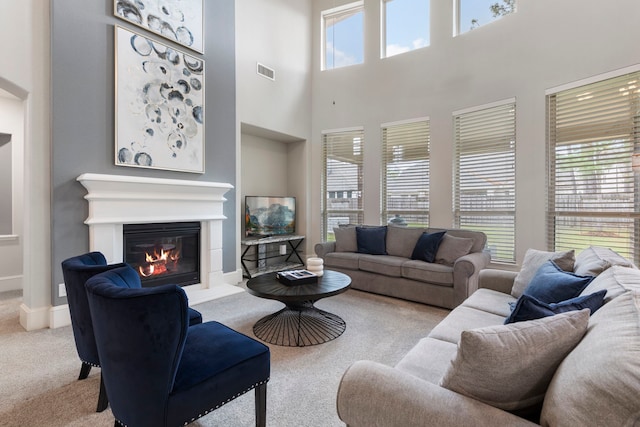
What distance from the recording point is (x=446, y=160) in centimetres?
484

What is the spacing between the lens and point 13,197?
14.6 feet

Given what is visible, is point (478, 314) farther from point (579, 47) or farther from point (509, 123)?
point (579, 47)

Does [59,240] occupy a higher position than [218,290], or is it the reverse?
[59,240]

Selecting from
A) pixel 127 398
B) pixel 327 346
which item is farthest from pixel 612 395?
pixel 327 346

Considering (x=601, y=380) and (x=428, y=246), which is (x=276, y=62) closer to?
(x=428, y=246)

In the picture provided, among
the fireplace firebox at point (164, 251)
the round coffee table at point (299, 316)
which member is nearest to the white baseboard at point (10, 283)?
the fireplace firebox at point (164, 251)

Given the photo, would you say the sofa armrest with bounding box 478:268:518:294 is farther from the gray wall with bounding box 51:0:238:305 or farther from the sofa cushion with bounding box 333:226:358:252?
the gray wall with bounding box 51:0:238:305

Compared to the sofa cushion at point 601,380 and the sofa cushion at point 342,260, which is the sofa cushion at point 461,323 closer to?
the sofa cushion at point 601,380

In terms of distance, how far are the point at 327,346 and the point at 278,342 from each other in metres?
0.44

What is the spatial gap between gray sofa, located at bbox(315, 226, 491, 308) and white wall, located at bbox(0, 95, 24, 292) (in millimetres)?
4302

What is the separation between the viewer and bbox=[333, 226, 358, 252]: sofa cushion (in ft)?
15.9

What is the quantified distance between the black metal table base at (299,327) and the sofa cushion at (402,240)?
64.4 inches

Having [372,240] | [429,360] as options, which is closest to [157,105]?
[372,240]

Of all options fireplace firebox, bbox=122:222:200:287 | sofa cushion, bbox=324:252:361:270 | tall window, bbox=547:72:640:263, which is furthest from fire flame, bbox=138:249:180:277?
tall window, bbox=547:72:640:263
